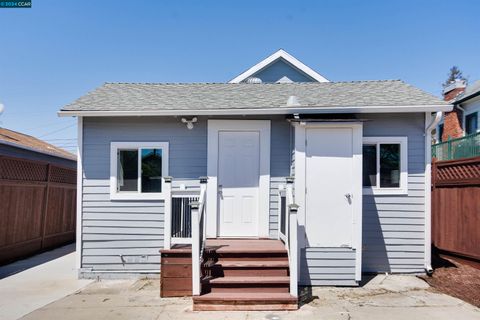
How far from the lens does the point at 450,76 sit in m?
42.5

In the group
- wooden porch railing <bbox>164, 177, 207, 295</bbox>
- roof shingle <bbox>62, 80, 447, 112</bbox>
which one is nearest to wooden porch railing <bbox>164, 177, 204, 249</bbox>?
wooden porch railing <bbox>164, 177, 207, 295</bbox>

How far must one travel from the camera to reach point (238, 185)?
6.59 m

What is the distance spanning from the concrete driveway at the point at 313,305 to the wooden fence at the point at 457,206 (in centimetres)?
151

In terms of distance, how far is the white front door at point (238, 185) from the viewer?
6566 millimetres

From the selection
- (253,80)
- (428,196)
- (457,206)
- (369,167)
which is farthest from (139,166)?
(457,206)

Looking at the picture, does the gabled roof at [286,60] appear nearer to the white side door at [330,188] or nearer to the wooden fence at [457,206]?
the wooden fence at [457,206]

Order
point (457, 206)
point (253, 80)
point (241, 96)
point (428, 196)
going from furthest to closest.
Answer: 1. point (253, 80)
2. point (241, 96)
3. point (457, 206)
4. point (428, 196)

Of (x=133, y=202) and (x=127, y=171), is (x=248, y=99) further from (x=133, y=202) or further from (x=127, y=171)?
(x=133, y=202)

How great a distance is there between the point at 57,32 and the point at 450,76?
146ft

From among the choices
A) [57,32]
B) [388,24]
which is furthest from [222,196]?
[388,24]

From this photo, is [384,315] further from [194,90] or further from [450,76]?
[450,76]

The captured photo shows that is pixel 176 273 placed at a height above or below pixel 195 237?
below

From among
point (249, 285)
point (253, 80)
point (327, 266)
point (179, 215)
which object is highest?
point (253, 80)

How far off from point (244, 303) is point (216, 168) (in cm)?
Answer: 254
